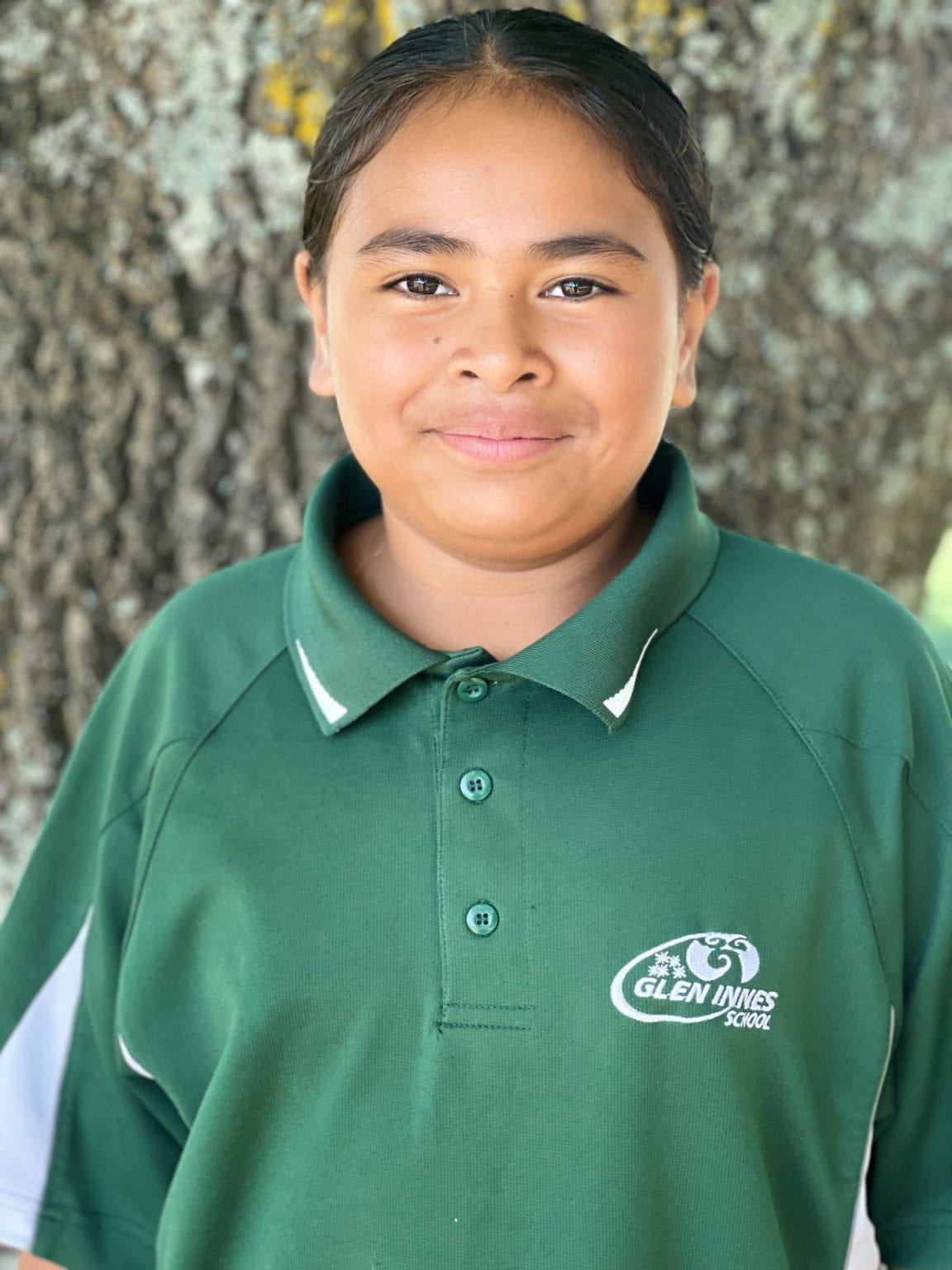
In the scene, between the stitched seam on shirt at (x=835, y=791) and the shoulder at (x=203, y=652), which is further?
the shoulder at (x=203, y=652)

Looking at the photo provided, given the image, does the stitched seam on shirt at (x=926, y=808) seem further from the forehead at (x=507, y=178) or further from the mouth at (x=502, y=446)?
the forehead at (x=507, y=178)

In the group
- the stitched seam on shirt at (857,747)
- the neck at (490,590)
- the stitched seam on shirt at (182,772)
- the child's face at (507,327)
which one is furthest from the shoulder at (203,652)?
the stitched seam on shirt at (857,747)

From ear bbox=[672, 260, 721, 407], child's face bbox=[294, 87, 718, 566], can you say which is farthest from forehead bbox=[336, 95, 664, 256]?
ear bbox=[672, 260, 721, 407]

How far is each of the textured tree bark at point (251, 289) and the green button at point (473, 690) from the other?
77 cm

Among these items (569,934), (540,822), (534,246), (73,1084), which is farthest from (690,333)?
(73,1084)

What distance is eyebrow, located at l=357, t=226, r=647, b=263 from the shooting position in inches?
63.0

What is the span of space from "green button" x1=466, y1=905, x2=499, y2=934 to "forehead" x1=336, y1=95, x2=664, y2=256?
0.67 metres

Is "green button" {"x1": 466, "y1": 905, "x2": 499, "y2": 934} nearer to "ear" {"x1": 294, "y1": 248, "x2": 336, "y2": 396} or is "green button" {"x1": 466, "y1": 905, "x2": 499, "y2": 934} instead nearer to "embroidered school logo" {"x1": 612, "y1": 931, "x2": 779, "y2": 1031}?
"embroidered school logo" {"x1": 612, "y1": 931, "x2": 779, "y2": 1031}

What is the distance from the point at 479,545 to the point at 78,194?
0.92m

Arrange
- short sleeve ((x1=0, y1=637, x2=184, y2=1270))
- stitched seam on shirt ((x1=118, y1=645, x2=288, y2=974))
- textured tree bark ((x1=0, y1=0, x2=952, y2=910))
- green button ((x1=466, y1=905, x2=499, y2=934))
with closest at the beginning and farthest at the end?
1. green button ((x1=466, y1=905, x2=499, y2=934))
2. stitched seam on shirt ((x1=118, y1=645, x2=288, y2=974))
3. short sleeve ((x1=0, y1=637, x2=184, y2=1270))
4. textured tree bark ((x1=0, y1=0, x2=952, y2=910))

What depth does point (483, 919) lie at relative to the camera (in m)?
1.57

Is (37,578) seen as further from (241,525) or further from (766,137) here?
(766,137)

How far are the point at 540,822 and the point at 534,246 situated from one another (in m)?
0.59

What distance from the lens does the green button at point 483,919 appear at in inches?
61.8
